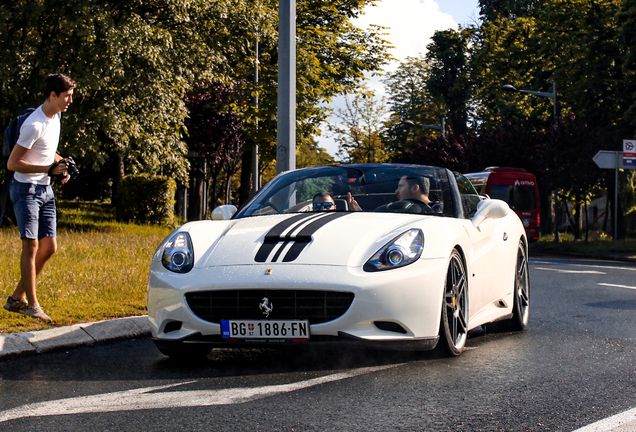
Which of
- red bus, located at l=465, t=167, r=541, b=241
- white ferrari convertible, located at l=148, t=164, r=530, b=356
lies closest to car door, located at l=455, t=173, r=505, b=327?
white ferrari convertible, located at l=148, t=164, r=530, b=356

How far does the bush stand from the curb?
1608 centimetres

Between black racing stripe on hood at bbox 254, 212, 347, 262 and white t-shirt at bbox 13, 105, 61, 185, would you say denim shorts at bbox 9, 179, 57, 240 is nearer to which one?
white t-shirt at bbox 13, 105, 61, 185

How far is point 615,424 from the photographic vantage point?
3.75 m

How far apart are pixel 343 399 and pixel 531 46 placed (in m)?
38.7

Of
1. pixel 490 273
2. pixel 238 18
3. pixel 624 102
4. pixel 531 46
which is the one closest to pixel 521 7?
pixel 531 46

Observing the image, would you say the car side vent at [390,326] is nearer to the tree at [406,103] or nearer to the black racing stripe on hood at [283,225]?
the black racing stripe on hood at [283,225]

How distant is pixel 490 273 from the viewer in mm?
6336

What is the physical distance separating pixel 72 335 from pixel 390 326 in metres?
2.52

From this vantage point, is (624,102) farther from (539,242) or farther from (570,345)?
(570,345)

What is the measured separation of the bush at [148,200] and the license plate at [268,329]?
18223 millimetres

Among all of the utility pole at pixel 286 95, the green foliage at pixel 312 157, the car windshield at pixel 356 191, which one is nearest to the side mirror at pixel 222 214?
the car windshield at pixel 356 191

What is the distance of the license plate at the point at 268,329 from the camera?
4.81m

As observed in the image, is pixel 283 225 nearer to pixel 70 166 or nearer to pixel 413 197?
pixel 413 197

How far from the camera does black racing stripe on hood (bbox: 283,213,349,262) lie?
16.5ft
